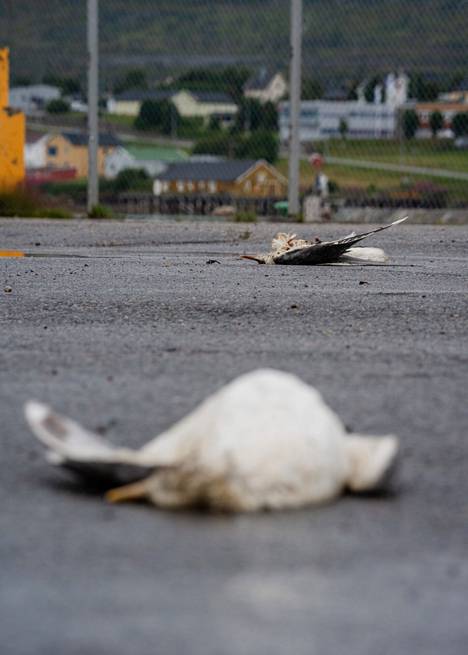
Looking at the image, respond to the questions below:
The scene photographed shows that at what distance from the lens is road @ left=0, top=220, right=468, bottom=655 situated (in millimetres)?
2436

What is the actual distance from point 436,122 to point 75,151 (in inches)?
159

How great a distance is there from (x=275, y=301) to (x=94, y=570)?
437cm

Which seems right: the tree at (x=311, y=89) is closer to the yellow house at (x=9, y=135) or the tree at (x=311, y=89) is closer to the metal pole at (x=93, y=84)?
the metal pole at (x=93, y=84)

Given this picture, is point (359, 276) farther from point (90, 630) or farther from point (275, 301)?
point (90, 630)

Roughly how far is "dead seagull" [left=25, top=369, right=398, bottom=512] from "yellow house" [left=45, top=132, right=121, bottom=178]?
1201 centimetres

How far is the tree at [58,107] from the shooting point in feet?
52.0

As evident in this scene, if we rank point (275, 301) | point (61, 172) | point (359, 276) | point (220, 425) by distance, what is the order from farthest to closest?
point (61, 172) → point (359, 276) → point (275, 301) → point (220, 425)

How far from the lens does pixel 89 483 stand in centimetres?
331

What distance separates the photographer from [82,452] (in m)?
3.26

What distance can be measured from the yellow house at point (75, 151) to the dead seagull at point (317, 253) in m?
6.10

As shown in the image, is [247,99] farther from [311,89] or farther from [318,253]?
[318,253]

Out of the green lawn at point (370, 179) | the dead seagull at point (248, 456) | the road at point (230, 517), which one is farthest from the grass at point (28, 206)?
the dead seagull at point (248, 456)

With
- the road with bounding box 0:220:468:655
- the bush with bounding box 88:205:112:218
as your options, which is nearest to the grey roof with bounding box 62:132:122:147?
the bush with bounding box 88:205:112:218

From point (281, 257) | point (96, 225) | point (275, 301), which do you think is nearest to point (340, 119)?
point (96, 225)
